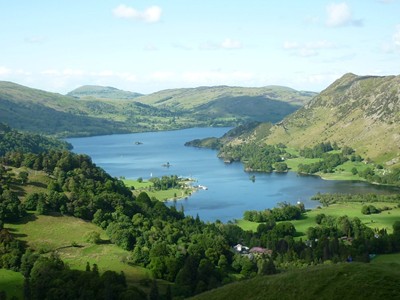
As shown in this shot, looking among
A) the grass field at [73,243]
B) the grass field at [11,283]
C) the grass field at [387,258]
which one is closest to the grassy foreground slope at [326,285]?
the grass field at [73,243]

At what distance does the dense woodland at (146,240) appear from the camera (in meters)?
71.8

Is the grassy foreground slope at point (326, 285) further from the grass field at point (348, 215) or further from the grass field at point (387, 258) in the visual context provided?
the grass field at point (348, 215)

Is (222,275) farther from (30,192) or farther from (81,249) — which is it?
(30,192)

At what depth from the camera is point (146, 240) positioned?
96312mm

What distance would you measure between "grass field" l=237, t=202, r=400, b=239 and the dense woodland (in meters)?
3.71

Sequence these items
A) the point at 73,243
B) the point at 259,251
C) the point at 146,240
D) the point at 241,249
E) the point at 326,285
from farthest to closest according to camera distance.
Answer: the point at 241,249 < the point at 259,251 < the point at 146,240 < the point at 73,243 < the point at 326,285

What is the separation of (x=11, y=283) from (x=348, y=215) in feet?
319

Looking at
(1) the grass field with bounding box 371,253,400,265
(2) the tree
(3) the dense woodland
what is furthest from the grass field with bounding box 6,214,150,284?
(1) the grass field with bounding box 371,253,400,265

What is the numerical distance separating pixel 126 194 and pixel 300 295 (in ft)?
303

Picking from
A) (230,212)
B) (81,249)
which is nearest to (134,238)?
(81,249)

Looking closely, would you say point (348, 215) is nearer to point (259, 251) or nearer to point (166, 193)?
point (259, 251)

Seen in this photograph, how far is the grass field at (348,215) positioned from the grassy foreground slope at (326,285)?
7427 cm

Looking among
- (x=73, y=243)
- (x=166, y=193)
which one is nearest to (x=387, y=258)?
(x=73, y=243)

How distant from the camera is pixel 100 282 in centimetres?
6894
